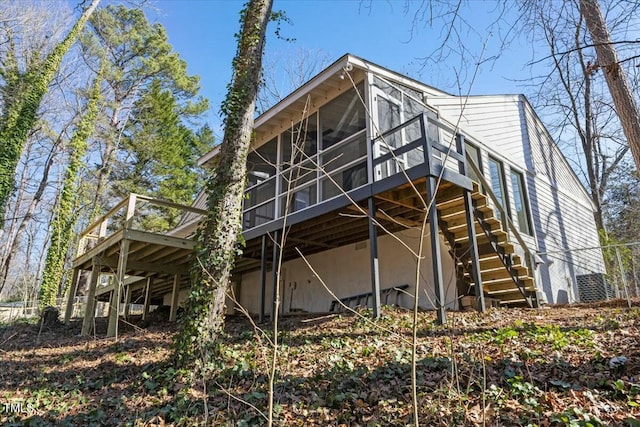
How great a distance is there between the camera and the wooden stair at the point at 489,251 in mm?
7328

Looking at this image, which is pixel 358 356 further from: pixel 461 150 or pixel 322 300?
pixel 322 300

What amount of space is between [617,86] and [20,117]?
16.4 meters

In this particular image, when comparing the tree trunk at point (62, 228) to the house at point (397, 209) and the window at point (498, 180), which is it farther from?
the window at point (498, 180)

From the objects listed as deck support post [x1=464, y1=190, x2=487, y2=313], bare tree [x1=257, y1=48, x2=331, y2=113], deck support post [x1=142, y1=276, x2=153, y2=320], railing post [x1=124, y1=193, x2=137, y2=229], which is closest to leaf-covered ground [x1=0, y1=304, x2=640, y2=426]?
deck support post [x1=464, y1=190, x2=487, y2=313]

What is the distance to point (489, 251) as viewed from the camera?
7.57 meters

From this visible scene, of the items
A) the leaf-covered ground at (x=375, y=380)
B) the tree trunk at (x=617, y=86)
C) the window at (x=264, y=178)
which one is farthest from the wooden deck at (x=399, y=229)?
the tree trunk at (x=617, y=86)

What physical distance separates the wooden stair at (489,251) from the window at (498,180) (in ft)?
9.20

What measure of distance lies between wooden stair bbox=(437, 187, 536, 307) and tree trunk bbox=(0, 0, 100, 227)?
1329 centimetres

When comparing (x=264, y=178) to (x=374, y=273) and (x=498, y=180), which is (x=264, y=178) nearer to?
(x=374, y=273)

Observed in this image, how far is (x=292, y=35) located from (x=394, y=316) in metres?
5.95

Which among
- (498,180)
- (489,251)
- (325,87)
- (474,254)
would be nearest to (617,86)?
(474,254)

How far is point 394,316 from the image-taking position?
6559 millimetres

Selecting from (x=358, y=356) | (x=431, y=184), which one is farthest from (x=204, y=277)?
(x=431, y=184)

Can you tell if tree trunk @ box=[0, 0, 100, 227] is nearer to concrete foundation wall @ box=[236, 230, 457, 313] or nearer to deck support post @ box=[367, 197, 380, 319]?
concrete foundation wall @ box=[236, 230, 457, 313]
